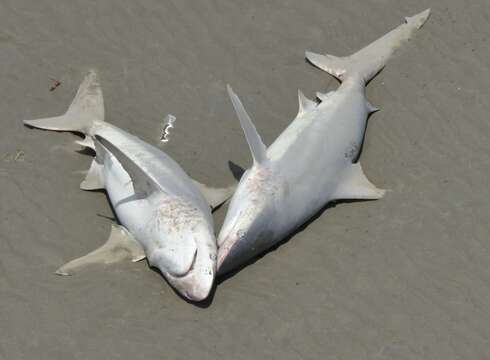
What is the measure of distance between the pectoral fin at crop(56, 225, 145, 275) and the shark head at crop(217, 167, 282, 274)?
1.15 meters

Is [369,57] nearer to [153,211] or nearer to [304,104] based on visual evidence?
[304,104]

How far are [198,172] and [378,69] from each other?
3111 millimetres

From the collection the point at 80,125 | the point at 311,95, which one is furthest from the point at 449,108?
the point at 80,125

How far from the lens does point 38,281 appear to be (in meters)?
6.94

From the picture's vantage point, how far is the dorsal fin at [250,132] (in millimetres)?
6670

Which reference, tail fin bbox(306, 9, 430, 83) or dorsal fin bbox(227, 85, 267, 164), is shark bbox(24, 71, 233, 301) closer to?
dorsal fin bbox(227, 85, 267, 164)

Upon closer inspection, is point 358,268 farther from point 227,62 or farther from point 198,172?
point 227,62

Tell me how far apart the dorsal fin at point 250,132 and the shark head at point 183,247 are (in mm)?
947

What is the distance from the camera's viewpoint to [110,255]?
693 cm

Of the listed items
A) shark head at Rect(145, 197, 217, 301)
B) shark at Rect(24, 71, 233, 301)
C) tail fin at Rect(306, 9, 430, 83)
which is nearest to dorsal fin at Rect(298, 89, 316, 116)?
tail fin at Rect(306, 9, 430, 83)

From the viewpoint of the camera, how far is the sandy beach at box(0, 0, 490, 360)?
6.58 meters

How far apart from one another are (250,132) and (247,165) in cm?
116

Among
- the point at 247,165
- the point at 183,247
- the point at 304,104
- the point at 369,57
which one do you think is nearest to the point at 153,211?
the point at 183,247

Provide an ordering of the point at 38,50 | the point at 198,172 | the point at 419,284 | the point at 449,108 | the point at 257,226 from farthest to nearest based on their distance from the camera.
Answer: the point at 38,50 → the point at 449,108 → the point at 198,172 → the point at 419,284 → the point at 257,226
